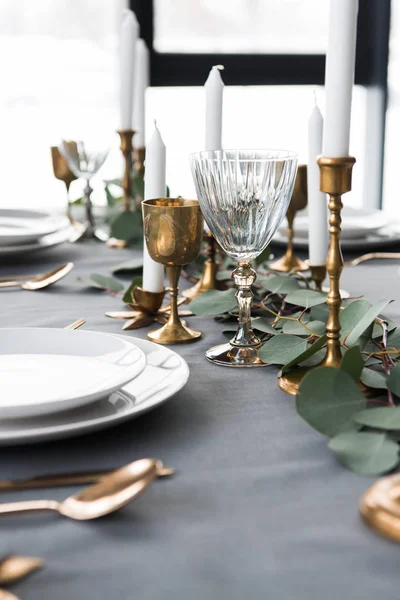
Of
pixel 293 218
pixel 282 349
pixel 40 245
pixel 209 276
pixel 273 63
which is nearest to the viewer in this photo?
pixel 282 349

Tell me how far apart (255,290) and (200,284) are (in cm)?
9

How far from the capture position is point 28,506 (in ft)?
1.51

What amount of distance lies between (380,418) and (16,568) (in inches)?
10.8

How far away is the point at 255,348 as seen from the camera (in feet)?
2.56

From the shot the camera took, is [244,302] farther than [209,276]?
No

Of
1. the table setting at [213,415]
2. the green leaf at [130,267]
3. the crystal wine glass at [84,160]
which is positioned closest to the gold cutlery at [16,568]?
the table setting at [213,415]

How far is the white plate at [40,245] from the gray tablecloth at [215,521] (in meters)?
0.67

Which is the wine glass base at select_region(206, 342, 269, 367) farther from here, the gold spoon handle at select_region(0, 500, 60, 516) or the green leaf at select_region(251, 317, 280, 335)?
the gold spoon handle at select_region(0, 500, 60, 516)

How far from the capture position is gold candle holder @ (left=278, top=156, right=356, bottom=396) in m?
0.64

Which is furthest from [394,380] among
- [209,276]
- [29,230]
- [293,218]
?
[29,230]

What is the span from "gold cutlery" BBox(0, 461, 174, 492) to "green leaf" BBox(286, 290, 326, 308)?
357 millimetres

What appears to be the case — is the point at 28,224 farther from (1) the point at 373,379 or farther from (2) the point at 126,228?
(1) the point at 373,379

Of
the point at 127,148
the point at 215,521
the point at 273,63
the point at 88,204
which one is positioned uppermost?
the point at 273,63

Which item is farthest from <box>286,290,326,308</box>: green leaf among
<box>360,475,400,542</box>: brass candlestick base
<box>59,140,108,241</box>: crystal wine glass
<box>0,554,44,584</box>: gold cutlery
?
<box>59,140,108,241</box>: crystal wine glass
